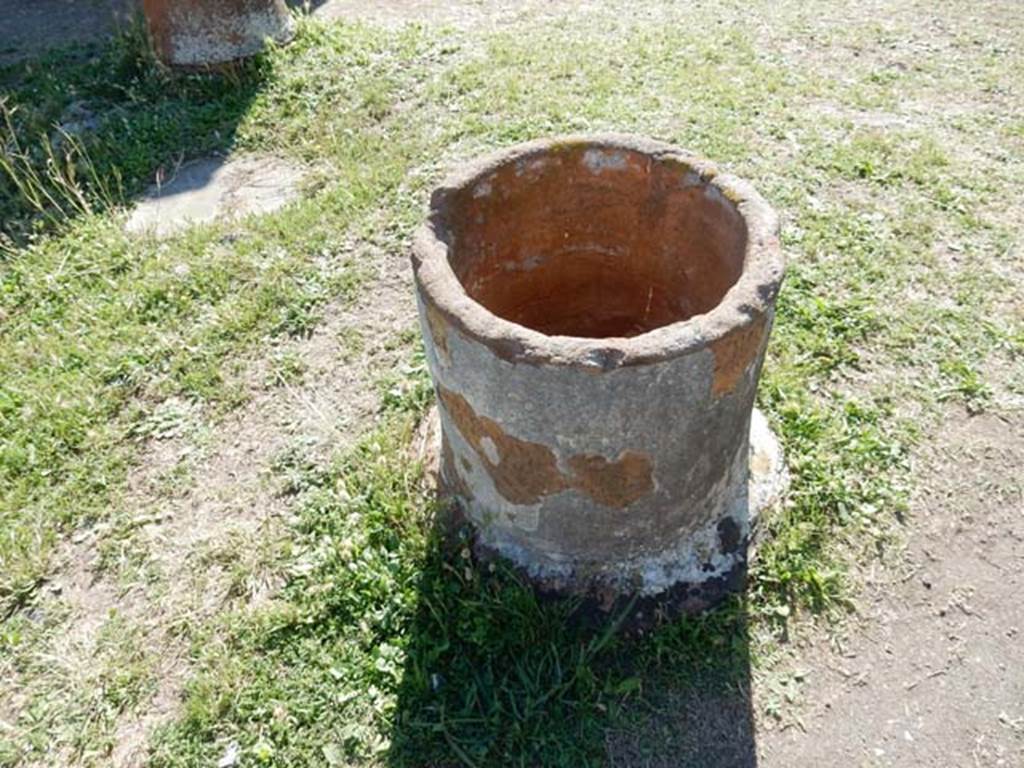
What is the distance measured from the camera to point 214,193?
5.18 m

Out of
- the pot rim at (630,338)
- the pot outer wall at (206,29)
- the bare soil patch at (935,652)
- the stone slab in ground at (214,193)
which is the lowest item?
the bare soil patch at (935,652)

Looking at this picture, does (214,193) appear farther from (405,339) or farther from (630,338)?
(630,338)

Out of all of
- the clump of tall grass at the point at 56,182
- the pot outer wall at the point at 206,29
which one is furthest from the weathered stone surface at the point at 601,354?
the pot outer wall at the point at 206,29

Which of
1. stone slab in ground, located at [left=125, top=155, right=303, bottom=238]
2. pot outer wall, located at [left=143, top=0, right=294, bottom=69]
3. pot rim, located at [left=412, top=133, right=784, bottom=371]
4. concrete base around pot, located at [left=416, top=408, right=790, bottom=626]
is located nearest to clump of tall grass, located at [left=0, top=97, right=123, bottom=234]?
stone slab in ground, located at [left=125, top=155, right=303, bottom=238]

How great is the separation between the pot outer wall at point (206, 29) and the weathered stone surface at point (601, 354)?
4182 millimetres

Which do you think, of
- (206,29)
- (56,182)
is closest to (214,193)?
(56,182)

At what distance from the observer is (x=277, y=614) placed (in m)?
2.84

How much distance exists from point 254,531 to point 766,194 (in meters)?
3.35

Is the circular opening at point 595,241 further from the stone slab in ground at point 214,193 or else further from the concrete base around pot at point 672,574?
the stone slab in ground at point 214,193

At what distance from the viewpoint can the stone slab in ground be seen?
4.94m

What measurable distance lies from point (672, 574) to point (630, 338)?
0.87 m

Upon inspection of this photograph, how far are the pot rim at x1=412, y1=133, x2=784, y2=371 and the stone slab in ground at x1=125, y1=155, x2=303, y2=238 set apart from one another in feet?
8.58

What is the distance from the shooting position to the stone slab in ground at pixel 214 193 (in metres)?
4.94

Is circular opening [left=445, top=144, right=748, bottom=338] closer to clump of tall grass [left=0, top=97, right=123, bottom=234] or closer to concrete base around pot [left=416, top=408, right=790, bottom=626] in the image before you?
concrete base around pot [left=416, top=408, right=790, bottom=626]
